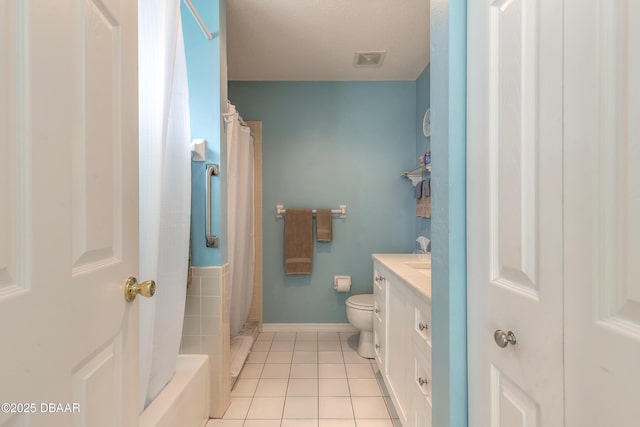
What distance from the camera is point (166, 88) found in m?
1.20

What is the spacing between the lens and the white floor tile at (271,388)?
1931 millimetres

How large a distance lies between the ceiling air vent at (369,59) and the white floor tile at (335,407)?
2547 millimetres

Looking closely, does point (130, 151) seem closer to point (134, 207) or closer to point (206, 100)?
point (134, 207)

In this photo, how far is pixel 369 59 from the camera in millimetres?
2574

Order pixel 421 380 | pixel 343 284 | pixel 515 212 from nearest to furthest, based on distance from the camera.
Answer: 1. pixel 515 212
2. pixel 421 380
3. pixel 343 284

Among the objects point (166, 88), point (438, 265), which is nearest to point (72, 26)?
point (166, 88)

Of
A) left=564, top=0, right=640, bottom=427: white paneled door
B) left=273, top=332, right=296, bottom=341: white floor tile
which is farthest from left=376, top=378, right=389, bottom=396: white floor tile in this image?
left=564, top=0, right=640, bottom=427: white paneled door

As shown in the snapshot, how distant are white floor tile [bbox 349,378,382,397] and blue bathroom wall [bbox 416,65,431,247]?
1.25 meters

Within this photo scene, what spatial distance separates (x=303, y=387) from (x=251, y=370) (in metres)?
0.46

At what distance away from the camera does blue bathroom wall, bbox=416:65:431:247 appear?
2631mm

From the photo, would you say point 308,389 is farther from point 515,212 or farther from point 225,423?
point 515,212

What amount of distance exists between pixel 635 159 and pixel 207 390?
193 cm

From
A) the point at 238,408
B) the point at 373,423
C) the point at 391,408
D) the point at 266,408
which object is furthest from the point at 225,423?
the point at 391,408

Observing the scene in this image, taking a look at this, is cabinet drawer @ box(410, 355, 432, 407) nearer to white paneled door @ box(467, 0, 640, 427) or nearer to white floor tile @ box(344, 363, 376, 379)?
white paneled door @ box(467, 0, 640, 427)
